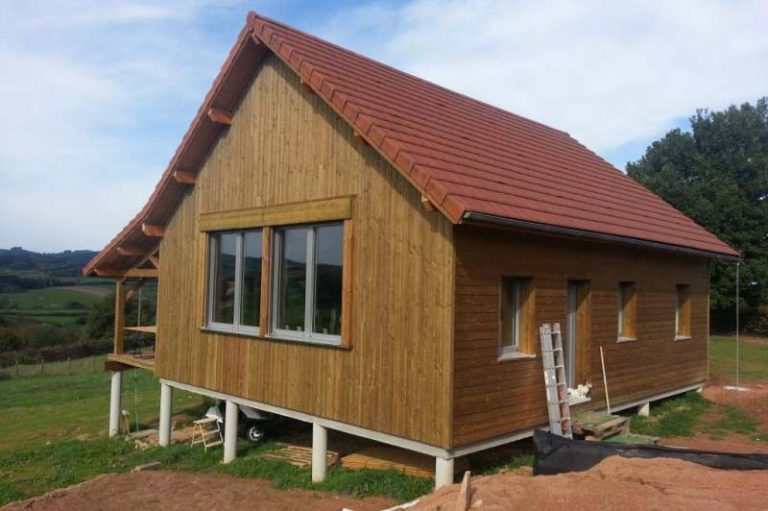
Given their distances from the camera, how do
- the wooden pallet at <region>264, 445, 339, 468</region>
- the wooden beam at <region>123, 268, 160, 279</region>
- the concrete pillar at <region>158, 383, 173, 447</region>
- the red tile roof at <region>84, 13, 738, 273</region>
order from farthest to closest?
the wooden beam at <region>123, 268, 160, 279</region>
the concrete pillar at <region>158, 383, 173, 447</region>
the wooden pallet at <region>264, 445, 339, 468</region>
the red tile roof at <region>84, 13, 738, 273</region>

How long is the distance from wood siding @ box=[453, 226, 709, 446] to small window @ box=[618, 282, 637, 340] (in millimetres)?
135

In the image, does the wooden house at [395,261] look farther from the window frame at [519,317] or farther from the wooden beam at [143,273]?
the wooden beam at [143,273]

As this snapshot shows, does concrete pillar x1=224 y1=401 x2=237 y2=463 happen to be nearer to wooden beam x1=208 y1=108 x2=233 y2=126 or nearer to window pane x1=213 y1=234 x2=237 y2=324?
window pane x1=213 y1=234 x2=237 y2=324

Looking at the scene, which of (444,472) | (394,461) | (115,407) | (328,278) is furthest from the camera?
(115,407)

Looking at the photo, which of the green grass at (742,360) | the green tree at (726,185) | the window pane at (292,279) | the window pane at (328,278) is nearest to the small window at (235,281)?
the window pane at (292,279)

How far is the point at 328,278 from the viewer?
9.36 metres

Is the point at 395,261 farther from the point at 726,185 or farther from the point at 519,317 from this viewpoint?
the point at 726,185

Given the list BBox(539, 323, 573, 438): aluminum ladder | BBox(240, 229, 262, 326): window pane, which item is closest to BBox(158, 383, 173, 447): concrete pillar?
BBox(240, 229, 262, 326): window pane

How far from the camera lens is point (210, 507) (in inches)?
345

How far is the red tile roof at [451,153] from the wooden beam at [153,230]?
13cm

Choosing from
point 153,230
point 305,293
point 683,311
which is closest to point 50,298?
point 153,230

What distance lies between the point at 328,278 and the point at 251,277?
7.06 feet

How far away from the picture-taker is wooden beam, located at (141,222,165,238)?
13156 mm

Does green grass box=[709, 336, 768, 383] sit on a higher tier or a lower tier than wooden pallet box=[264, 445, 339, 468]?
higher
